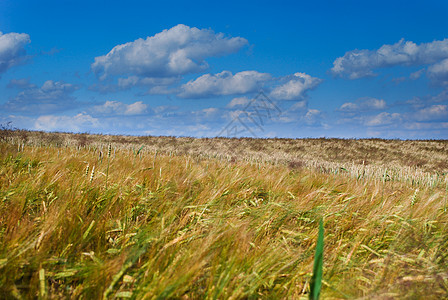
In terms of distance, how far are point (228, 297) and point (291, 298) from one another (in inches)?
14.6

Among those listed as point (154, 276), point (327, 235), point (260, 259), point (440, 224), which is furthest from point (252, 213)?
point (440, 224)

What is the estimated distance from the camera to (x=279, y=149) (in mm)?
21547

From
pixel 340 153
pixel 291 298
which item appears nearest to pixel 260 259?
pixel 291 298

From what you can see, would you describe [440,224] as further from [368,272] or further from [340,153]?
[340,153]

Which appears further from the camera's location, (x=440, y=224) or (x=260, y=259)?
(x=440, y=224)

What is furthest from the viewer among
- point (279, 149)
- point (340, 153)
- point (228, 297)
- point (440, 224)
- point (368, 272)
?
point (279, 149)

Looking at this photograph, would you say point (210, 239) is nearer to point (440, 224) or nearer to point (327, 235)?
point (327, 235)

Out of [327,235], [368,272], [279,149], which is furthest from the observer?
[279,149]

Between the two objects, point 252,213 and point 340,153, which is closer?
point 252,213

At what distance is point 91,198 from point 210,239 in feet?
4.60

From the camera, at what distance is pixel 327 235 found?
2213 millimetres

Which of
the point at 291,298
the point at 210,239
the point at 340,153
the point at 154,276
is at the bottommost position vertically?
the point at 291,298

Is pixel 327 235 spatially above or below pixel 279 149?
below

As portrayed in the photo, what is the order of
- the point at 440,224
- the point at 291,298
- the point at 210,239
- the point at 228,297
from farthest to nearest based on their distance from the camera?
the point at 440,224 → the point at 210,239 → the point at 291,298 → the point at 228,297
